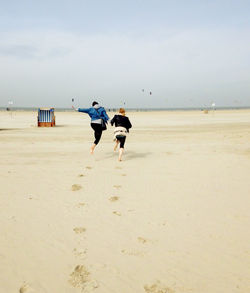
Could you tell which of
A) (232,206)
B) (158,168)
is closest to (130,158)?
(158,168)

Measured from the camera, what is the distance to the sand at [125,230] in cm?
275

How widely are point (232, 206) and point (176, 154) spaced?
5.13 metres

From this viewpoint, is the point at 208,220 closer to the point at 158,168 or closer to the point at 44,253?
the point at 44,253

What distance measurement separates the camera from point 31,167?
25.0 feet

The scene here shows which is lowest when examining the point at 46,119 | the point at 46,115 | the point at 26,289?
the point at 26,289

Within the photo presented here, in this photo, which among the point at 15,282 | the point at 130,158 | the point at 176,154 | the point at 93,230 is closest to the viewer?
the point at 15,282

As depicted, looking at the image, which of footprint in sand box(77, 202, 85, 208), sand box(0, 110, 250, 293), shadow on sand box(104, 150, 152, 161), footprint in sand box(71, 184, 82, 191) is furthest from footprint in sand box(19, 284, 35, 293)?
shadow on sand box(104, 150, 152, 161)

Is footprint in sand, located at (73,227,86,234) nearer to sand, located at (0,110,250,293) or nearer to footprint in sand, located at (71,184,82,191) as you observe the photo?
sand, located at (0,110,250,293)

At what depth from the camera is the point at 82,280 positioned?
273 cm

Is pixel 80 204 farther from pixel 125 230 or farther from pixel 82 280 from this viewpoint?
pixel 82 280

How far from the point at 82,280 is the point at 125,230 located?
1.17m

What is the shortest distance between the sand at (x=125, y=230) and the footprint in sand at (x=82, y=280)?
0.04 ft

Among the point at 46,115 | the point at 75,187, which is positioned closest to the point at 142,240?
the point at 75,187

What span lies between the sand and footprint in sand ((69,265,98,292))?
0.01m
